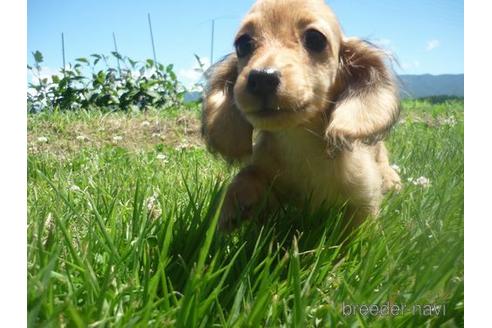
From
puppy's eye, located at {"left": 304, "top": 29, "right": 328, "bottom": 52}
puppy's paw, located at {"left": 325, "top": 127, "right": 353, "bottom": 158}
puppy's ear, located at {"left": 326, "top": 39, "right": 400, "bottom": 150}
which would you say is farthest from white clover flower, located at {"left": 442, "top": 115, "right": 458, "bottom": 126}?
puppy's eye, located at {"left": 304, "top": 29, "right": 328, "bottom": 52}

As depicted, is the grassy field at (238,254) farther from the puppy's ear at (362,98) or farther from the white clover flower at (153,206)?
the puppy's ear at (362,98)

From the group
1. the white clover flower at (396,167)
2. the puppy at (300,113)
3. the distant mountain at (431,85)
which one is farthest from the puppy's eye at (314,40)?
the white clover flower at (396,167)

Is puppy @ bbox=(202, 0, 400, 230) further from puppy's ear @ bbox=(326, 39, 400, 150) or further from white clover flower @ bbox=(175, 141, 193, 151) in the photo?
white clover flower @ bbox=(175, 141, 193, 151)

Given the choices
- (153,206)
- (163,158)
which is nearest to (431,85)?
(153,206)

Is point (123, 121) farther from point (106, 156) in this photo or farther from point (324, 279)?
point (324, 279)

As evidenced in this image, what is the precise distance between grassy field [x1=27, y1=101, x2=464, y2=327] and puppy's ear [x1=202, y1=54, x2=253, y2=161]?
6.1 inches

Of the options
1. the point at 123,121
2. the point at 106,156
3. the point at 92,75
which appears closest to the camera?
the point at 92,75

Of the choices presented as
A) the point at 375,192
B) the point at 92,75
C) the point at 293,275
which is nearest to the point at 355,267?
the point at 293,275

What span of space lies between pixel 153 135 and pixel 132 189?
28cm

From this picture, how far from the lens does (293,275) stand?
3.59 feet

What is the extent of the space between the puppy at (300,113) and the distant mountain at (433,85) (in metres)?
0.05

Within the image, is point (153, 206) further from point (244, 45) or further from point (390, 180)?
point (390, 180)

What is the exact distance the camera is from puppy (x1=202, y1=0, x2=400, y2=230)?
51.3 inches

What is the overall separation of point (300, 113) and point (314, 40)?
8.2 inches
